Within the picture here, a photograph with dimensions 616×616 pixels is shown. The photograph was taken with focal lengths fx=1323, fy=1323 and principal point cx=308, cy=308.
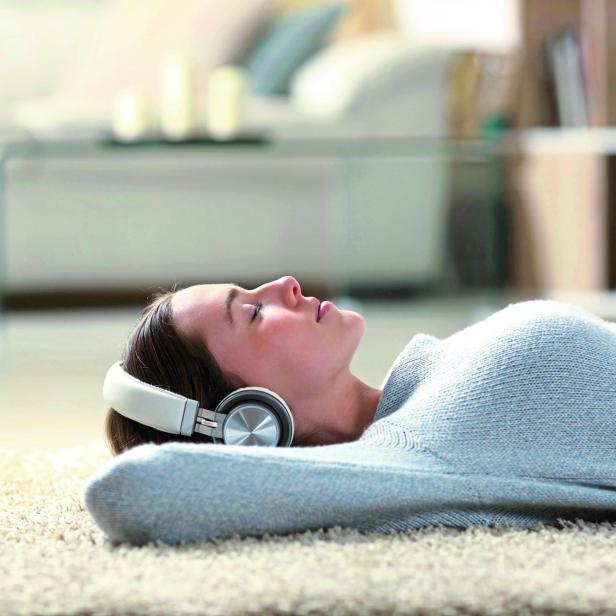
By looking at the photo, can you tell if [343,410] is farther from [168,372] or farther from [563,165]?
[563,165]

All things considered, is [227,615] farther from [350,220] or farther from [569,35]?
[569,35]

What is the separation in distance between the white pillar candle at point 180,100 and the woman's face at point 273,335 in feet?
7.70

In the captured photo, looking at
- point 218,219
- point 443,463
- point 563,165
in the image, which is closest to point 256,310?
point 443,463

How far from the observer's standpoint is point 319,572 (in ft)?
3.49

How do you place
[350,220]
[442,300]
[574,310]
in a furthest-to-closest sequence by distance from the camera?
[442,300], [350,220], [574,310]

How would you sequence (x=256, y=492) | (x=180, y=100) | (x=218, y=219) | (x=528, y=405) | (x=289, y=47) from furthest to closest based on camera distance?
(x=289, y=47), (x=218, y=219), (x=180, y=100), (x=528, y=405), (x=256, y=492)

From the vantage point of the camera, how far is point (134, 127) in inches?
146

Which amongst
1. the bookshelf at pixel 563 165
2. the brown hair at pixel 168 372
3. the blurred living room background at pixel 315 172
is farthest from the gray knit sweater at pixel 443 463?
the bookshelf at pixel 563 165

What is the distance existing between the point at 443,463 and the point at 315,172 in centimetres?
263

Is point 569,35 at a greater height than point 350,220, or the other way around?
point 569,35

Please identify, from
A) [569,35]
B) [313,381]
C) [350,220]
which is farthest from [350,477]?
[569,35]

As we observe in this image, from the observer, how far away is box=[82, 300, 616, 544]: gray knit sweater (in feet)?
3.81

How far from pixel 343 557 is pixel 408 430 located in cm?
22

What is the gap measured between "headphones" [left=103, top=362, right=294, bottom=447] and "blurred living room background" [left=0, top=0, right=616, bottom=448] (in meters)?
1.94
